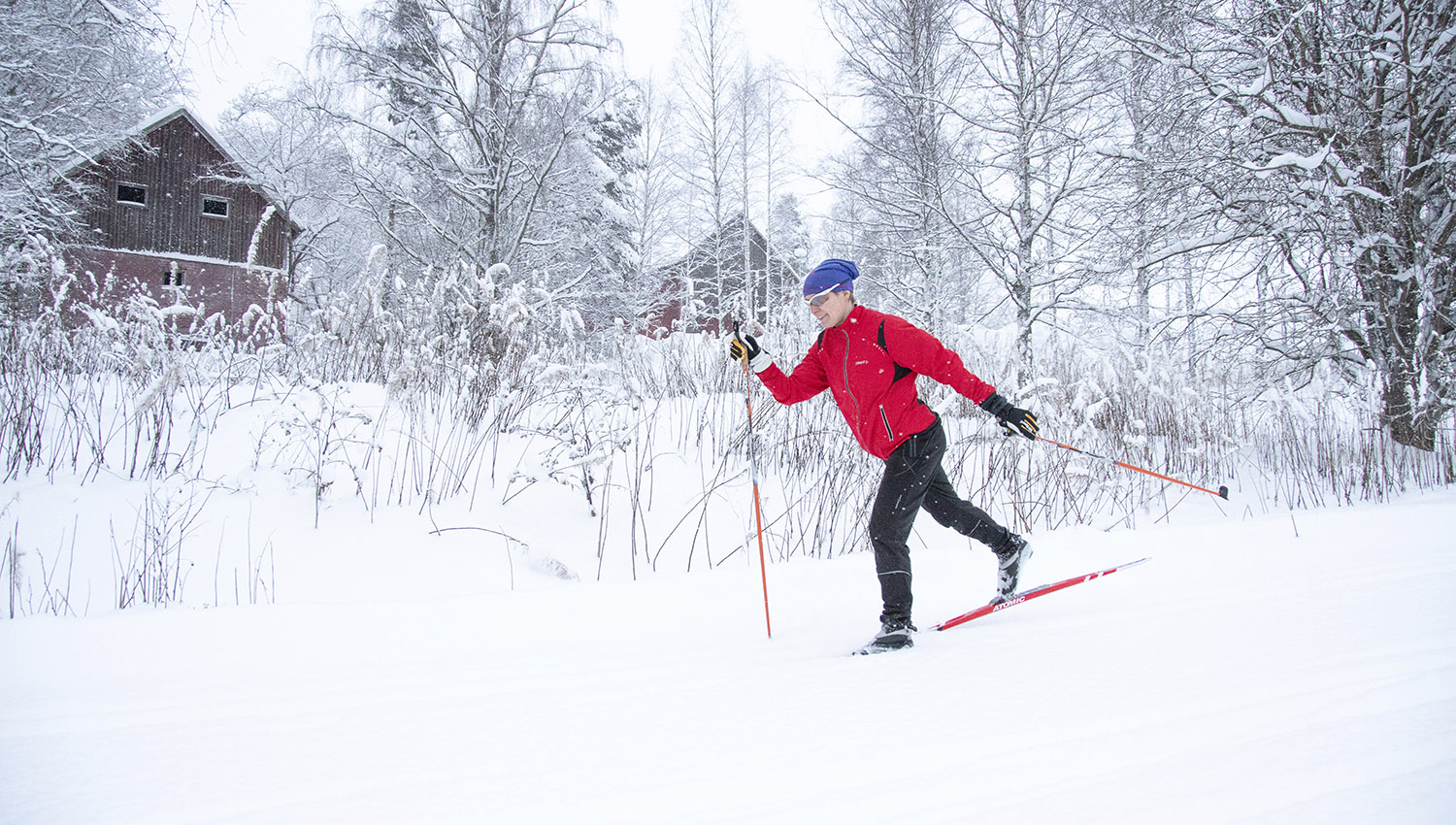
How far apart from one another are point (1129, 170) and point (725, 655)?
25.4 ft

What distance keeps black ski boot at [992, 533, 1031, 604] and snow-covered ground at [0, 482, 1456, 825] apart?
10 centimetres

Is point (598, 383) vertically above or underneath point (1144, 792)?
above

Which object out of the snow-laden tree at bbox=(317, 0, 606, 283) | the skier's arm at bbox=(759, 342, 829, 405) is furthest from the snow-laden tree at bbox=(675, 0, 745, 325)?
the skier's arm at bbox=(759, 342, 829, 405)

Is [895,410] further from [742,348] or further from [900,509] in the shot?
[742,348]

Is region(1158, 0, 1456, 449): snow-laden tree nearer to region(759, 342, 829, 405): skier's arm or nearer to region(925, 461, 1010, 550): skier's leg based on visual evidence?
region(925, 461, 1010, 550): skier's leg

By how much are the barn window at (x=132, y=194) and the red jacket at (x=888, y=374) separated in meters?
25.9

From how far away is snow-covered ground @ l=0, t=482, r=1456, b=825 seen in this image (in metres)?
1.22

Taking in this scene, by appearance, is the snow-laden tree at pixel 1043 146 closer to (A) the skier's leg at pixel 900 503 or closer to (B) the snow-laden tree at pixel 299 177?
(A) the skier's leg at pixel 900 503

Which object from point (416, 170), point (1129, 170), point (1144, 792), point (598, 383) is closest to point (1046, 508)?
point (598, 383)

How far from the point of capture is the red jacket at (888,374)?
2.50 meters

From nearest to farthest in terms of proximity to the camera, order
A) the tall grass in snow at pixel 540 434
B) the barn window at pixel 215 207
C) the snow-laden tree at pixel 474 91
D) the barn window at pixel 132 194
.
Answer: the tall grass in snow at pixel 540 434 < the snow-laden tree at pixel 474 91 < the barn window at pixel 132 194 < the barn window at pixel 215 207

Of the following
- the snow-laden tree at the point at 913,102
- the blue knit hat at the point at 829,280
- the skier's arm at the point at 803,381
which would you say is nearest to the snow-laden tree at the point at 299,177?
the snow-laden tree at the point at 913,102

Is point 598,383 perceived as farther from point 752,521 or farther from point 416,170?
point 416,170

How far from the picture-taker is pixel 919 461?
2.53 meters
